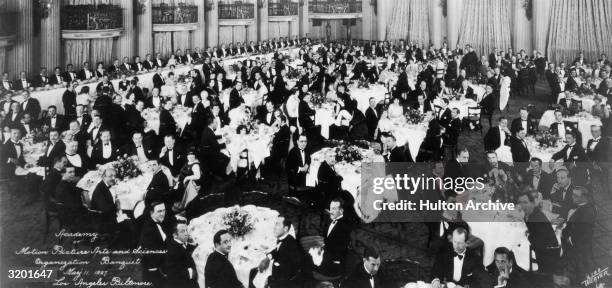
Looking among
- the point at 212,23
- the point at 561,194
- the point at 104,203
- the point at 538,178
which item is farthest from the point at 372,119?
the point at 212,23

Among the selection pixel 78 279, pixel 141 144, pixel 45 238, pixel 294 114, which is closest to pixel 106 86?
pixel 141 144

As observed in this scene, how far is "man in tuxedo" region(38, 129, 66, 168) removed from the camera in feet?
24.5

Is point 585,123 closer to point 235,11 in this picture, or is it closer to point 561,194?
point 561,194

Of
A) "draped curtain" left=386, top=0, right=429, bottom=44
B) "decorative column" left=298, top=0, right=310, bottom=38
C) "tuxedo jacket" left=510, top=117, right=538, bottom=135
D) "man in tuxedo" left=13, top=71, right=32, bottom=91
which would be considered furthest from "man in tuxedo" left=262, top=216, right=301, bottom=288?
"decorative column" left=298, top=0, right=310, bottom=38

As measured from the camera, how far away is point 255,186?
9.23 meters

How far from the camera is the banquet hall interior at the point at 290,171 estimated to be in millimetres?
5215

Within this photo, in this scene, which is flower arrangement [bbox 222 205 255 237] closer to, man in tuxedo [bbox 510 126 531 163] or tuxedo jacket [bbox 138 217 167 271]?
tuxedo jacket [bbox 138 217 167 271]

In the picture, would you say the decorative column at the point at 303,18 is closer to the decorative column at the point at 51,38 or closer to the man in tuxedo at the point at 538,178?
the decorative column at the point at 51,38

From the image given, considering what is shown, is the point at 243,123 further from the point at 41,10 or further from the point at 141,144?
the point at 41,10

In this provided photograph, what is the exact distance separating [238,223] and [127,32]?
15.2 metres

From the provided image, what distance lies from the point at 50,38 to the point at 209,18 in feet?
35.5

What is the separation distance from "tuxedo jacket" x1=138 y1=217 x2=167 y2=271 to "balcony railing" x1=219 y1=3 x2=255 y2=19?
21.8 m

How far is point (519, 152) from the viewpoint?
25.9ft

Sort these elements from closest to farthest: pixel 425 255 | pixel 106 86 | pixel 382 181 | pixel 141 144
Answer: pixel 425 255 → pixel 382 181 → pixel 141 144 → pixel 106 86
